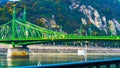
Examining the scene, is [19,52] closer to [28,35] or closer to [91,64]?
[28,35]

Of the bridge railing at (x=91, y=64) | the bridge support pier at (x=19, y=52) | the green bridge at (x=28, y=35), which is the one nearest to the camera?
the bridge railing at (x=91, y=64)

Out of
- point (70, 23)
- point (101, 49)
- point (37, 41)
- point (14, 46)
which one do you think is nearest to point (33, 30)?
point (14, 46)

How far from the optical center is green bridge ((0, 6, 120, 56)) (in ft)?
294

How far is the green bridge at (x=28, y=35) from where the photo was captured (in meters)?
89.5

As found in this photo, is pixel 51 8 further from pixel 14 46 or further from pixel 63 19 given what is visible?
pixel 14 46

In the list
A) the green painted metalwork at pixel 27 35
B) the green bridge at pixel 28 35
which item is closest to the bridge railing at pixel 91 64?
the green bridge at pixel 28 35

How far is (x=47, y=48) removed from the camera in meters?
153

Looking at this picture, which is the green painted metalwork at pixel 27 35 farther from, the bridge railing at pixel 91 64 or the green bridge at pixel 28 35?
the bridge railing at pixel 91 64

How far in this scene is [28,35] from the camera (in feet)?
400

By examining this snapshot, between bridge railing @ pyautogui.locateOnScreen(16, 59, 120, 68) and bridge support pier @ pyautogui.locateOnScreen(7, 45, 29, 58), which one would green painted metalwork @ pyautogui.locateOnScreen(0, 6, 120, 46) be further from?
bridge railing @ pyautogui.locateOnScreen(16, 59, 120, 68)

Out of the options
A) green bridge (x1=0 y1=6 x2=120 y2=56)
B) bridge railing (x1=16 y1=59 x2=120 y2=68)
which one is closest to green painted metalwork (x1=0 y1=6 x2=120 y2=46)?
green bridge (x1=0 y1=6 x2=120 y2=56)

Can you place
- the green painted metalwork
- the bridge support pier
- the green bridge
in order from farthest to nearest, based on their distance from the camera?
the bridge support pier, the green painted metalwork, the green bridge

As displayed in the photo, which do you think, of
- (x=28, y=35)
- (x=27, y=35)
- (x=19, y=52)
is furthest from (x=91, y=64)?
(x=28, y=35)

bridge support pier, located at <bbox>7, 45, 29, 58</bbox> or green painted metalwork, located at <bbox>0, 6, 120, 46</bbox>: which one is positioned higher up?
green painted metalwork, located at <bbox>0, 6, 120, 46</bbox>
